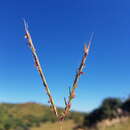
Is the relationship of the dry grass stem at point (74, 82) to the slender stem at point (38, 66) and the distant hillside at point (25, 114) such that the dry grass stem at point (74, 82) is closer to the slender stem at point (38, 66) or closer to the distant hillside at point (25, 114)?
the slender stem at point (38, 66)

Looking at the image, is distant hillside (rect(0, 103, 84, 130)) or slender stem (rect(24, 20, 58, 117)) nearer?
slender stem (rect(24, 20, 58, 117))

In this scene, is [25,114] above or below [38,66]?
above

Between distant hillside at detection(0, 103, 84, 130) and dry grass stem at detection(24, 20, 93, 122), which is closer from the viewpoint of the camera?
dry grass stem at detection(24, 20, 93, 122)

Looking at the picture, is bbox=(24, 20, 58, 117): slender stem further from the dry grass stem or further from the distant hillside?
the distant hillside

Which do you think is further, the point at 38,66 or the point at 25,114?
the point at 25,114

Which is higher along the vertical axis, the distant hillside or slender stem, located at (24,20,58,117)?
the distant hillside

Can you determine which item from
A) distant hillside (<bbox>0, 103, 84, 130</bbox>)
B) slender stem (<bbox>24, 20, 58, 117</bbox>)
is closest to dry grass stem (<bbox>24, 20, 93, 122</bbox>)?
slender stem (<bbox>24, 20, 58, 117</bbox>)

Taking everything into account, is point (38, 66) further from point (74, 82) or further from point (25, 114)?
point (25, 114)

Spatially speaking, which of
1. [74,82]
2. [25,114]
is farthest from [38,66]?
[25,114]

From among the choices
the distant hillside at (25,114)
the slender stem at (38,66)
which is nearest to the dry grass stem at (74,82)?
the slender stem at (38,66)

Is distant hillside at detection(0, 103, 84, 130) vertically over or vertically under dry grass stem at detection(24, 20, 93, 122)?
over

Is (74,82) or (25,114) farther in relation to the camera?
(25,114)

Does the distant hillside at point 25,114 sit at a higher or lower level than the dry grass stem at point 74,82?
higher

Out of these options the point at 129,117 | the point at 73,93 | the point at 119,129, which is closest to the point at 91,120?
the point at 129,117
